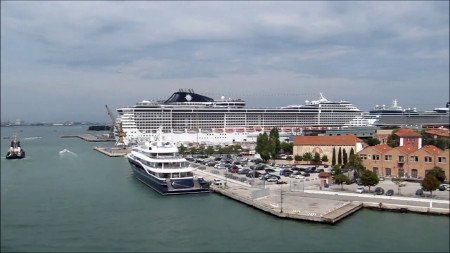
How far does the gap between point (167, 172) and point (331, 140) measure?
8.11 meters

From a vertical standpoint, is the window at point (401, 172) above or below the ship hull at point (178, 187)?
above

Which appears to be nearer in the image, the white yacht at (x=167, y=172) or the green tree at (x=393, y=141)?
the white yacht at (x=167, y=172)

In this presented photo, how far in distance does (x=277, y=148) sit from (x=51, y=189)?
1221 cm

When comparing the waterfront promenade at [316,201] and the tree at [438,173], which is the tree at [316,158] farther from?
the tree at [438,173]

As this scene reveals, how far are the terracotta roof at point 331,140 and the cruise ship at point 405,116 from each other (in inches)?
853

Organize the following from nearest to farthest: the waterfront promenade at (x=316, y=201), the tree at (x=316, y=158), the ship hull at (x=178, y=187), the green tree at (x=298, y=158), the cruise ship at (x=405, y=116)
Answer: the waterfront promenade at (x=316, y=201)
the ship hull at (x=178, y=187)
the tree at (x=316, y=158)
the green tree at (x=298, y=158)
the cruise ship at (x=405, y=116)

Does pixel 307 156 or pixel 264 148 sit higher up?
pixel 264 148

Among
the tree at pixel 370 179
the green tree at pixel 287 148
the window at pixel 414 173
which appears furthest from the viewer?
the green tree at pixel 287 148

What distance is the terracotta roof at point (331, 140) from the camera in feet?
58.4

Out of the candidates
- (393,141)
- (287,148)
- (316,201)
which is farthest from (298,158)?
(316,201)

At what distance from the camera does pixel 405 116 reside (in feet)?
129

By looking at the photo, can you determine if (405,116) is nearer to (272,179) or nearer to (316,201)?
(272,179)

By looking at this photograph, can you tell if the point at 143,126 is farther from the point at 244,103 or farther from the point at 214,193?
the point at 214,193

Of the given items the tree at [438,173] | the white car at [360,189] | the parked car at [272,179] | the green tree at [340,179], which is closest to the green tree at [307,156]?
the parked car at [272,179]
